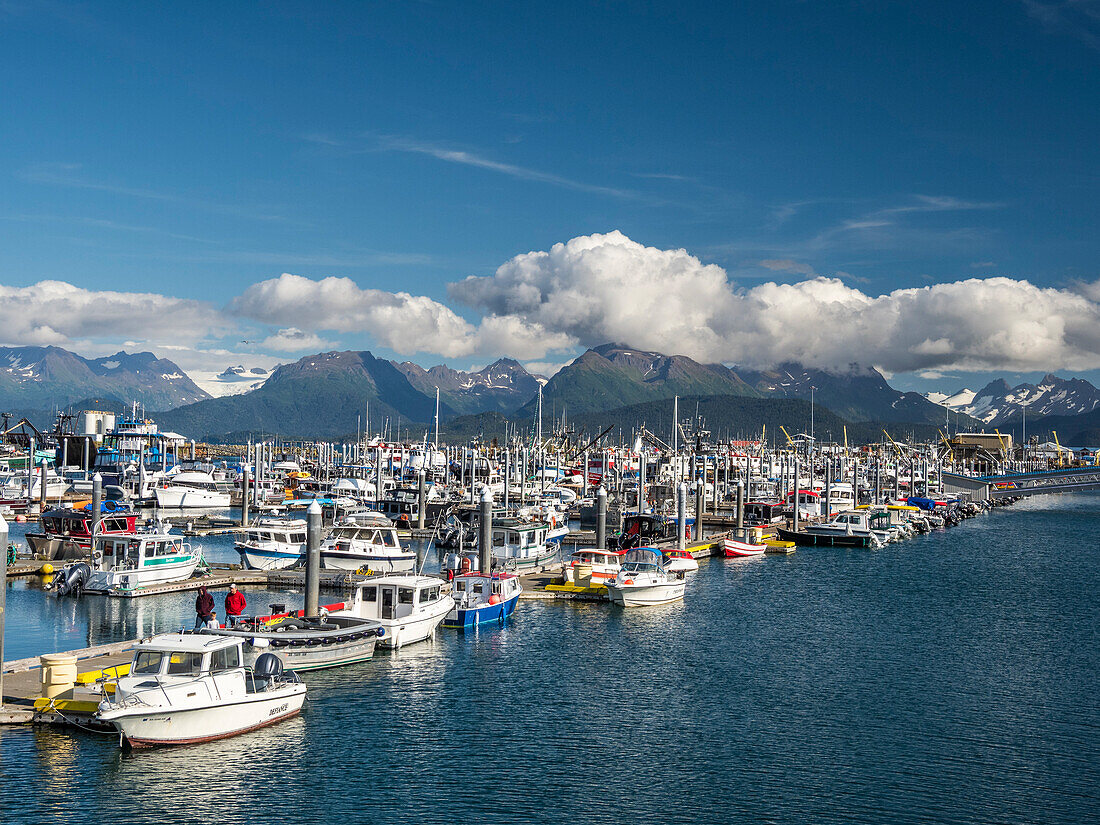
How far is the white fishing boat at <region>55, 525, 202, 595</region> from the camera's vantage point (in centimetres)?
5944

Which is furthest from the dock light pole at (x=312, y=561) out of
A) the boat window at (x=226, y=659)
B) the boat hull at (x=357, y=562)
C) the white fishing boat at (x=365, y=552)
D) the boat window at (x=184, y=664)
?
the boat hull at (x=357, y=562)

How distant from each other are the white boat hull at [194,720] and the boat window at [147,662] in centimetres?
126

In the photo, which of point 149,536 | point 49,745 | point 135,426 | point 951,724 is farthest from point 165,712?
point 135,426

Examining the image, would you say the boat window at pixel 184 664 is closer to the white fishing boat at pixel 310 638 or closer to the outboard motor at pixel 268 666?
the outboard motor at pixel 268 666

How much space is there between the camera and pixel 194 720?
103 ft

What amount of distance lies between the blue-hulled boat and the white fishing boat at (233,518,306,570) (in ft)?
72.1

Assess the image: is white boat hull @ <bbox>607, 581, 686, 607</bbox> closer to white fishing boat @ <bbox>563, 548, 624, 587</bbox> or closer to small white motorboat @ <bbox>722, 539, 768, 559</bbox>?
white fishing boat @ <bbox>563, 548, 624, 587</bbox>

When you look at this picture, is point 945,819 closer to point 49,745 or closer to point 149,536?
point 49,745

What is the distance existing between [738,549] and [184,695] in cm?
6947

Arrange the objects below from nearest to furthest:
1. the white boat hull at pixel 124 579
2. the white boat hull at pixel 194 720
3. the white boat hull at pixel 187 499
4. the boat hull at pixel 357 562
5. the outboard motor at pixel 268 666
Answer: the white boat hull at pixel 194 720 < the outboard motor at pixel 268 666 < the white boat hull at pixel 124 579 < the boat hull at pixel 357 562 < the white boat hull at pixel 187 499

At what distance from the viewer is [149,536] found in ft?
203

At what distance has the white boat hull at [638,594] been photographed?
61375 millimetres

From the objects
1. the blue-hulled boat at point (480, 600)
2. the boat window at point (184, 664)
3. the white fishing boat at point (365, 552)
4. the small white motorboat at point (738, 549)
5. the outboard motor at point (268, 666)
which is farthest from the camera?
the small white motorboat at point (738, 549)

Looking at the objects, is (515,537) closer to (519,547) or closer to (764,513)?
(519,547)
